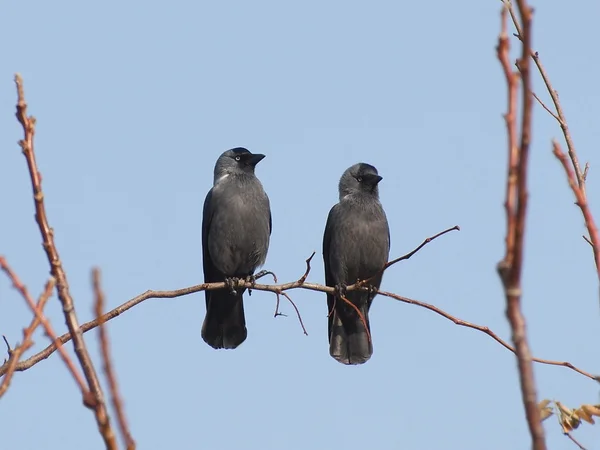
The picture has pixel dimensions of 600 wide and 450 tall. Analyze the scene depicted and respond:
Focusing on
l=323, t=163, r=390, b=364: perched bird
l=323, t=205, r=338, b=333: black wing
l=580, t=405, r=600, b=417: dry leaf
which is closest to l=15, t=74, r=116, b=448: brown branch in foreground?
l=580, t=405, r=600, b=417: dry leaf

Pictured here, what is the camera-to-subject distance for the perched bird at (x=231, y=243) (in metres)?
9.19

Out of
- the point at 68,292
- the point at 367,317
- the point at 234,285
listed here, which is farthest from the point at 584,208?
the point at 367,317

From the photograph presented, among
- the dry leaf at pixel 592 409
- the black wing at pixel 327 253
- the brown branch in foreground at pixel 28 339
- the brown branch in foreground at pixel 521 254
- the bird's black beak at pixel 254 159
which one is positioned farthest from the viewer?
the bird's black beak at pixel 254 159

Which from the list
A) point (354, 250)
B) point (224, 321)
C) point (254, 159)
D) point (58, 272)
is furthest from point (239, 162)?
point (58, 272)

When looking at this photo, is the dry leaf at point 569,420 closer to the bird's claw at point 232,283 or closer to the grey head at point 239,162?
the bird's claw at point 232,283

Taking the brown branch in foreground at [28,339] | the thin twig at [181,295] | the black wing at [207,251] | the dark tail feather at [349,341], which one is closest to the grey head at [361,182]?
the dark tail feather at [349,341]

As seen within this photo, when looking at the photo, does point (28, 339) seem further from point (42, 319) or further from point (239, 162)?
point (239, 162)

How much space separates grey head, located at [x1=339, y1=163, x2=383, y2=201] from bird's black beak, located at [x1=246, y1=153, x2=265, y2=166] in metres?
0.98

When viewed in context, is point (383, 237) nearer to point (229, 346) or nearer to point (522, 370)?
point (229, 346)

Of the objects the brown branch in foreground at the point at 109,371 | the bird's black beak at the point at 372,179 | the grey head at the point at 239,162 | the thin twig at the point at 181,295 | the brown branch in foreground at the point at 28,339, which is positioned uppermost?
the grey head at the point at 239,162

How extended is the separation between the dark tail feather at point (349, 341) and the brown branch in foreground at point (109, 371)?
8.41 metres

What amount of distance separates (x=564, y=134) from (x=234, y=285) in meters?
5.39

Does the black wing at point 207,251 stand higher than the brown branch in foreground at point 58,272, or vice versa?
the black wing at point 207,251

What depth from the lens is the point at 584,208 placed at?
7.70 ft
